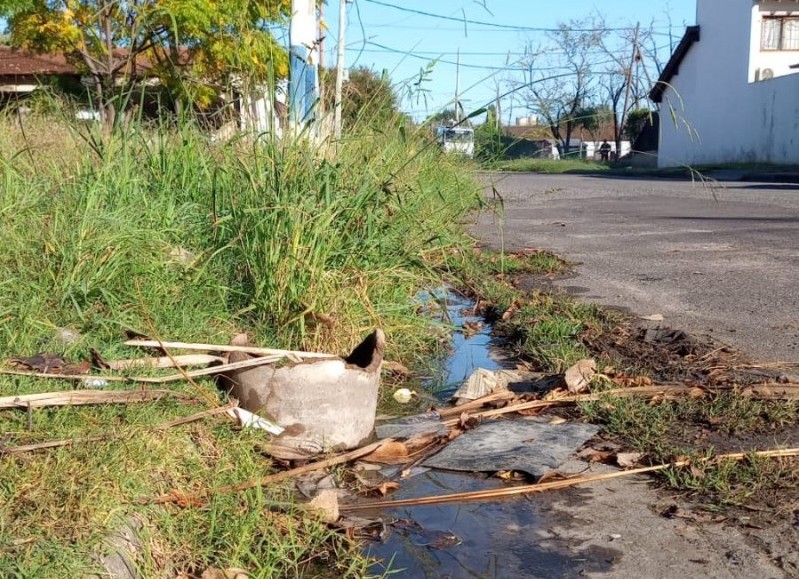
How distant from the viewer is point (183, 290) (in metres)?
4.16

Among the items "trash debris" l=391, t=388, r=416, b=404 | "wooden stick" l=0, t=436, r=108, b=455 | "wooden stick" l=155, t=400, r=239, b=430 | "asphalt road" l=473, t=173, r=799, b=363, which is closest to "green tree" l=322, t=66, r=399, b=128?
"asphalt road" l=473, t=173, r=799, b=363

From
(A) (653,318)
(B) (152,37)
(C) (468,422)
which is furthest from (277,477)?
(B) (152,37)

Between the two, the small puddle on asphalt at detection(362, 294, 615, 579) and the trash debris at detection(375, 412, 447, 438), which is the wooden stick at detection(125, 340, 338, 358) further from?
the small puddle on asphalt at detection(362, 294, 615, 579)

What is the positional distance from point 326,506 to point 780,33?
113ft

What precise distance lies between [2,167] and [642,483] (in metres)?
3.58

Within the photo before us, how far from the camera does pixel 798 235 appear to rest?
9.65m

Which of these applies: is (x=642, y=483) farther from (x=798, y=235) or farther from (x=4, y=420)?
(x=798, y=235)

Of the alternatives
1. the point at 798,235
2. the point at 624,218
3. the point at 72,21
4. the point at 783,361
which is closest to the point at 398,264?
the point at 783,361

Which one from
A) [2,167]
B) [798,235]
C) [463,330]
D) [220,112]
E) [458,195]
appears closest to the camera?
[2,167]

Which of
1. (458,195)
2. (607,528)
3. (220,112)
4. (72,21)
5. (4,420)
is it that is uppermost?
(72,21)

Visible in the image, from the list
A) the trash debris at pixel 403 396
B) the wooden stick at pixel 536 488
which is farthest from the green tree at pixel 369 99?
the wooden stick at pixel 536 488

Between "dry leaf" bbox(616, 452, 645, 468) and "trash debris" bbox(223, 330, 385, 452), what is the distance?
994 mm

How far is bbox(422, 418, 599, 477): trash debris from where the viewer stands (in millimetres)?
3264

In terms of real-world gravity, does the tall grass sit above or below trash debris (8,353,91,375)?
above
